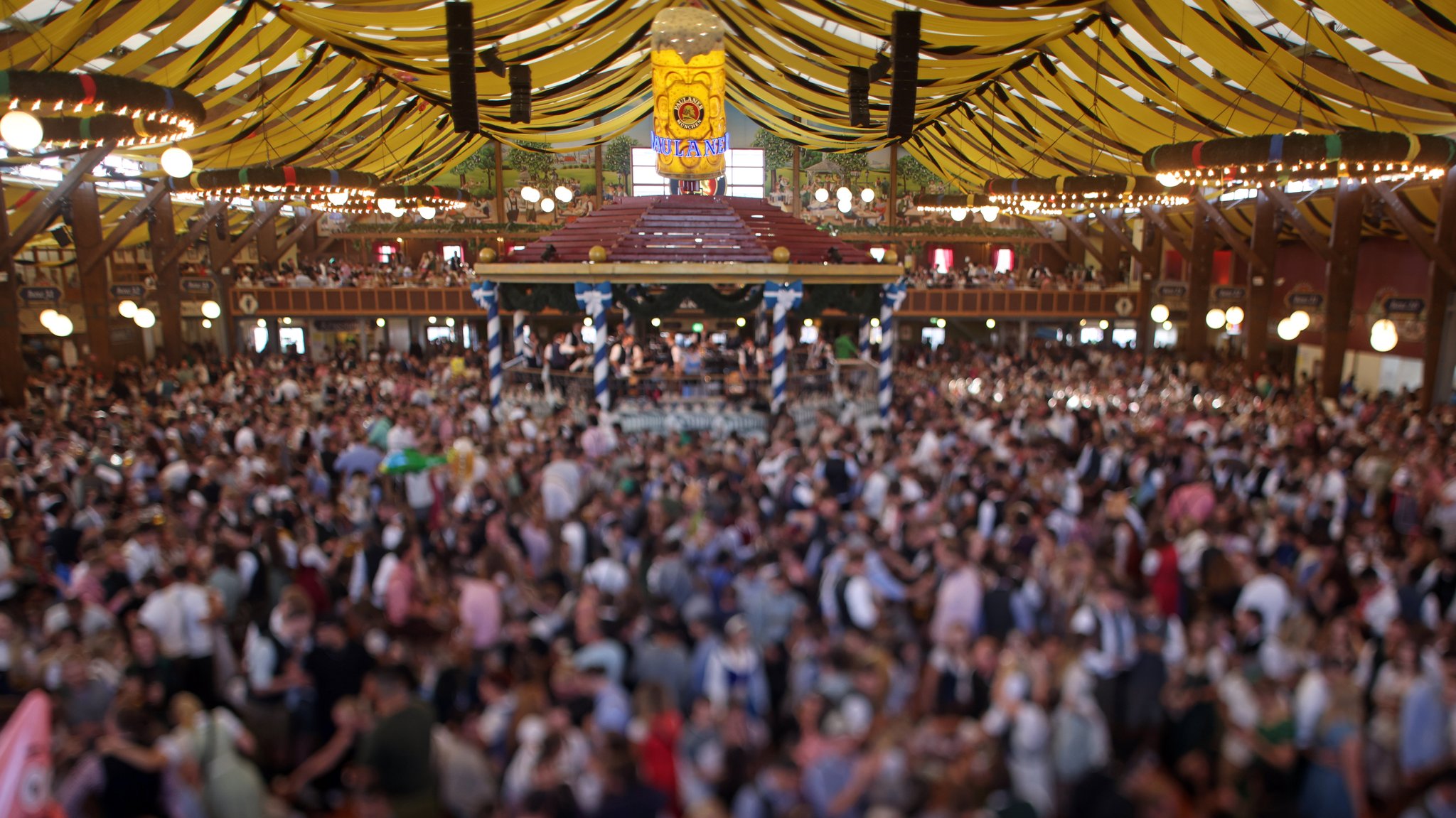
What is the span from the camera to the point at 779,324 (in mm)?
13836

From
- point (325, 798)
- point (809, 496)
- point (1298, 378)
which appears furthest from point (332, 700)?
point (1298, 378)

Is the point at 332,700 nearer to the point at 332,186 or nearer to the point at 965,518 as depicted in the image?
the point at 965,518

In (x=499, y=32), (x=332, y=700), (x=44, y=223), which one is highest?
(x=499, y=32)

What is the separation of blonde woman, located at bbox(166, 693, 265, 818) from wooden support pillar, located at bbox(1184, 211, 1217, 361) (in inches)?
841

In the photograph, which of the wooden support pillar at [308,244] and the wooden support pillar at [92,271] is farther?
the wooden support pillar at [308,244]

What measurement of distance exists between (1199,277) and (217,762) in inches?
861

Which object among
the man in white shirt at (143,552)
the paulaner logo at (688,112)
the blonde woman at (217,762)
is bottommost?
the blonde woman at (217,762)

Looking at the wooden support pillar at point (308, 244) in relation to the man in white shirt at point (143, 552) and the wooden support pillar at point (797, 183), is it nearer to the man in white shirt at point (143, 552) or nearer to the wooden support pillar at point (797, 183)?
the wooden support pillar at point (797, 183)

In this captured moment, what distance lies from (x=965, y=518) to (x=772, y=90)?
1441cm

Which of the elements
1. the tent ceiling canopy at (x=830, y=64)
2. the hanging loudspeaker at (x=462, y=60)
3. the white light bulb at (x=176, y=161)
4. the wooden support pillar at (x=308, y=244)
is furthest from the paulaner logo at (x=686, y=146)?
the wooden support pillar at (x=308, y=244)

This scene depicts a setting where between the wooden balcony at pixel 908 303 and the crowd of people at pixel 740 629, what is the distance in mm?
15166

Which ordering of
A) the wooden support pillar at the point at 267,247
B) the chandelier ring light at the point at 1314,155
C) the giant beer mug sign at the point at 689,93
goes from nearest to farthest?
the chandelier ring light at the point at 1314,155, the giant beer mug sign at the point at 689,93, the wooden support pillar at the point at 267,247

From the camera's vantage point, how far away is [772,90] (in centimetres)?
1933

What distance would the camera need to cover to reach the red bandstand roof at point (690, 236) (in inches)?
571
